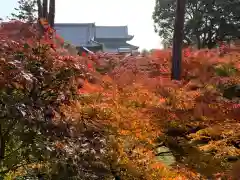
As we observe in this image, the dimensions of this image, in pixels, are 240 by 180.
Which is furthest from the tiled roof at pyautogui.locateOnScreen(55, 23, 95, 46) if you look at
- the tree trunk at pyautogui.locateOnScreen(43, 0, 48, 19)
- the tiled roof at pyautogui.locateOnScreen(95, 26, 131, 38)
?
the tree trunk at pyautogui.locateOnScreen(43, 0, 48, 19)

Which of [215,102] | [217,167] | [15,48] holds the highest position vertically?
[15,48]

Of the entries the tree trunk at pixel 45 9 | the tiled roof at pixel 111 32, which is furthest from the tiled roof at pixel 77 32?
the tree trunk at pixel 45 9

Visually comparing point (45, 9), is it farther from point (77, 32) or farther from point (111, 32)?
point (111, 32)

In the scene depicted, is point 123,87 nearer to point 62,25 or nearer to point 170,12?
point 170,12

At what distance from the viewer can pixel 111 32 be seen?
190 feet

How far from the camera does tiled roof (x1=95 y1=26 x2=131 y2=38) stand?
5722 cm

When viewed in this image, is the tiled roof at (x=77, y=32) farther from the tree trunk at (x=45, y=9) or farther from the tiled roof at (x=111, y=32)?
the tree trunk at (x=45, y=9)

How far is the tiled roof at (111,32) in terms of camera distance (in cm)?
5722

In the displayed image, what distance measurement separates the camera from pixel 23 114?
379 cm

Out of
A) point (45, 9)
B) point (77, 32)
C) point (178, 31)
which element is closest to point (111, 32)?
point (77, 32)

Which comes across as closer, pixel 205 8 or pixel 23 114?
pixel 23 114

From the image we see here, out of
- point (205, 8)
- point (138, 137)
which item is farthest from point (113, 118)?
point (205, 8)

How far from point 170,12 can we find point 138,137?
99.5 ft

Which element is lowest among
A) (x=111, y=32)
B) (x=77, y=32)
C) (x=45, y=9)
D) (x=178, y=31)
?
(x=178, y=31)
